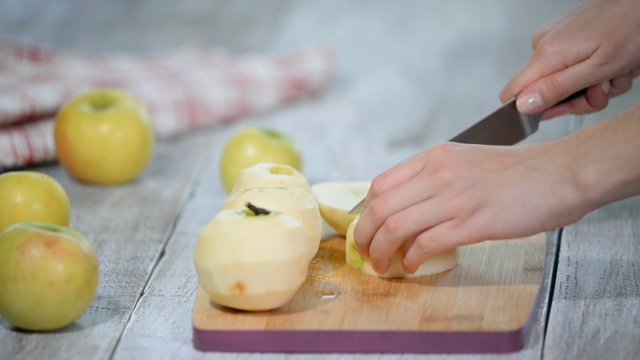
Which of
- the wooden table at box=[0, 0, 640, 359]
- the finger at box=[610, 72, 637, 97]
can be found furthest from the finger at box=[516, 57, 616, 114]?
the wooden table at box=[0, 0, 640, 359]

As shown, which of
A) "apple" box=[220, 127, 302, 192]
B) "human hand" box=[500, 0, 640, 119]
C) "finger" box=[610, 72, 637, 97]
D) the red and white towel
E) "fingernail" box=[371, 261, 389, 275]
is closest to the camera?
"fingernail" box=[371, 261, 389, 275]

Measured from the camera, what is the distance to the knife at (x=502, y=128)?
1.71m

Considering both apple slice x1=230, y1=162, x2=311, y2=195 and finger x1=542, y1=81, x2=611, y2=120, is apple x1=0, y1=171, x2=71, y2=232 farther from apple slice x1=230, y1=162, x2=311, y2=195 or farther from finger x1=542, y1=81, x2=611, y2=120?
finger x1=542, y1=81, x2=611, y2=120

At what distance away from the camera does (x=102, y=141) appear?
6.98ft

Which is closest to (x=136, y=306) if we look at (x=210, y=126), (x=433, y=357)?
(x=433, y=357)

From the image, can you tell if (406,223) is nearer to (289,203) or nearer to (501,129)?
(289,203)

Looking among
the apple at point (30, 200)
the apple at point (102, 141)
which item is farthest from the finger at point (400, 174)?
the apple at point (102, 141)

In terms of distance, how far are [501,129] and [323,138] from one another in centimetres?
78

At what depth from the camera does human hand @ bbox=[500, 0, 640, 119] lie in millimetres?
1728

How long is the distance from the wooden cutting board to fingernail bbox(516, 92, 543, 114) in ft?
1.18

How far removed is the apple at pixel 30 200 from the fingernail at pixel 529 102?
2.80 ft

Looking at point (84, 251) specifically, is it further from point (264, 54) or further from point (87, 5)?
point (87, 5)

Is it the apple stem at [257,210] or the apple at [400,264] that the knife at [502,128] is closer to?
the apple at [400,264]

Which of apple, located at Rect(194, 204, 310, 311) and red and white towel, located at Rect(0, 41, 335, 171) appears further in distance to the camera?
red and white towel, located at Rect(0, 41, 335, 171)
